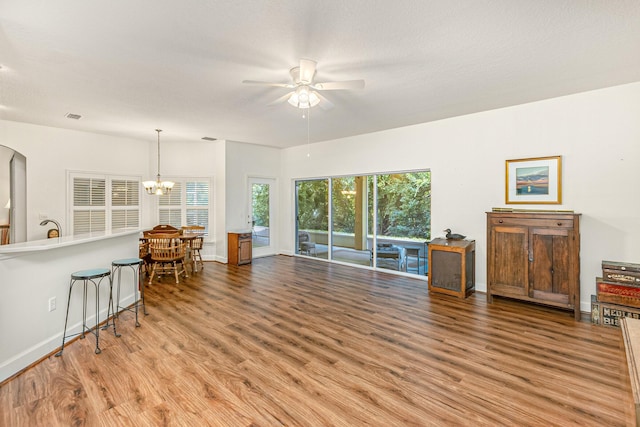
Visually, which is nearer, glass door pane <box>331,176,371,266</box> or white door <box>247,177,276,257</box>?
glass door pane <box>331,176,371,266</box>

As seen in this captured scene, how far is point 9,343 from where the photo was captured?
258 centimetres

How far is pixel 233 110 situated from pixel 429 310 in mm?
4033

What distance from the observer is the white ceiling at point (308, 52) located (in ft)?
7.39

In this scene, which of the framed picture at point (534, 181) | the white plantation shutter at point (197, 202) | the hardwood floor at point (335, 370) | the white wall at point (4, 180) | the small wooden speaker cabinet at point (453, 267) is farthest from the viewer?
the white plantation shutter at point (197, 202)

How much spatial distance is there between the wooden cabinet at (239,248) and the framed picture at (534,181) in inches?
201

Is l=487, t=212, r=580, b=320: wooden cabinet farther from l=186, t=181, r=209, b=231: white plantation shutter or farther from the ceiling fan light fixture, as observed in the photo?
l=186, t=181, r=209, b=231: white plantation shutter

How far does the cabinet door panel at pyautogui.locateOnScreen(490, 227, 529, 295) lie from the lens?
161 inches

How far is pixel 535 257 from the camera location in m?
3.98

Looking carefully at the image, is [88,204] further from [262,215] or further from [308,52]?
[308,52]

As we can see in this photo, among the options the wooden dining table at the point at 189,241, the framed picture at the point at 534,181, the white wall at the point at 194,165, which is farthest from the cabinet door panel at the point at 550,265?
the white wall at the point at 194,165

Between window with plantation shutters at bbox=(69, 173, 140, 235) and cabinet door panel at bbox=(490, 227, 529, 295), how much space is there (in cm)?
718

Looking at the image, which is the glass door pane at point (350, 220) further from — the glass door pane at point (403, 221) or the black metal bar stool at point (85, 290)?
the black metal bar stool at point (85, 290)

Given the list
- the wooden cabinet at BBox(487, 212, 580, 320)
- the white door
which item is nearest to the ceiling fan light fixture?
the wooden cabinet at BBox(487, 212, 580, 320)

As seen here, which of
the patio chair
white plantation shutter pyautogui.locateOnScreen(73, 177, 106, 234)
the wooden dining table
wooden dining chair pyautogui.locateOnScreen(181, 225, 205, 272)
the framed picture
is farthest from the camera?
the patio chair
